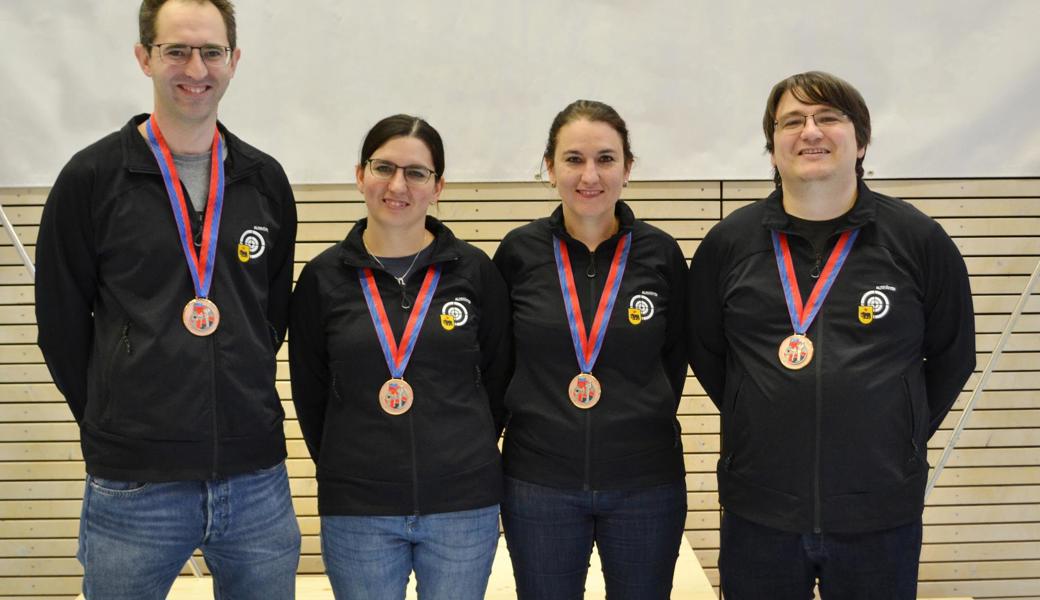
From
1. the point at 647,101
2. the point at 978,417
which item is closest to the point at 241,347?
the point at 647,101

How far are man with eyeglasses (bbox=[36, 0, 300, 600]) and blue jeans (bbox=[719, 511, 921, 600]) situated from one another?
1.30m

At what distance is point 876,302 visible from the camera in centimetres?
236

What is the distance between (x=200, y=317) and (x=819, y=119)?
5.68 ft

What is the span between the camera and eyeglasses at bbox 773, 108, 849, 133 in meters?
2.41

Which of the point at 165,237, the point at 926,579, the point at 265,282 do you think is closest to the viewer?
the point at 165,237

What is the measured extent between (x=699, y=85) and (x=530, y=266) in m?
1.97

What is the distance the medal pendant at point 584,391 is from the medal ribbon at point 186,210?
1043 mm

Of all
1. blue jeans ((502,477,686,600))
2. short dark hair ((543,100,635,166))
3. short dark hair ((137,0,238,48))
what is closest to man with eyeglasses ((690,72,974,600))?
blue jeans ((502,477,686,600))

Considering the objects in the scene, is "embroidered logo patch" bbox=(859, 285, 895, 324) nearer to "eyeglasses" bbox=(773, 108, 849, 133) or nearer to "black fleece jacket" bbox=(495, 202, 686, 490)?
"eyeglasses" bbox=(773, 108, 849, 133)

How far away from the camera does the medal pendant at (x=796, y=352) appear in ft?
7.73

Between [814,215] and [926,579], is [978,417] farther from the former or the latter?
[814,215]

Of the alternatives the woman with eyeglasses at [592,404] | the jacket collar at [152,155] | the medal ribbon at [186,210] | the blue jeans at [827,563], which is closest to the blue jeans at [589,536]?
the woman with eyeglasses at [592,404]

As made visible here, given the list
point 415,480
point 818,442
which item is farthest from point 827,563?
point 415,480

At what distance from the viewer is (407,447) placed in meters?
2.42
